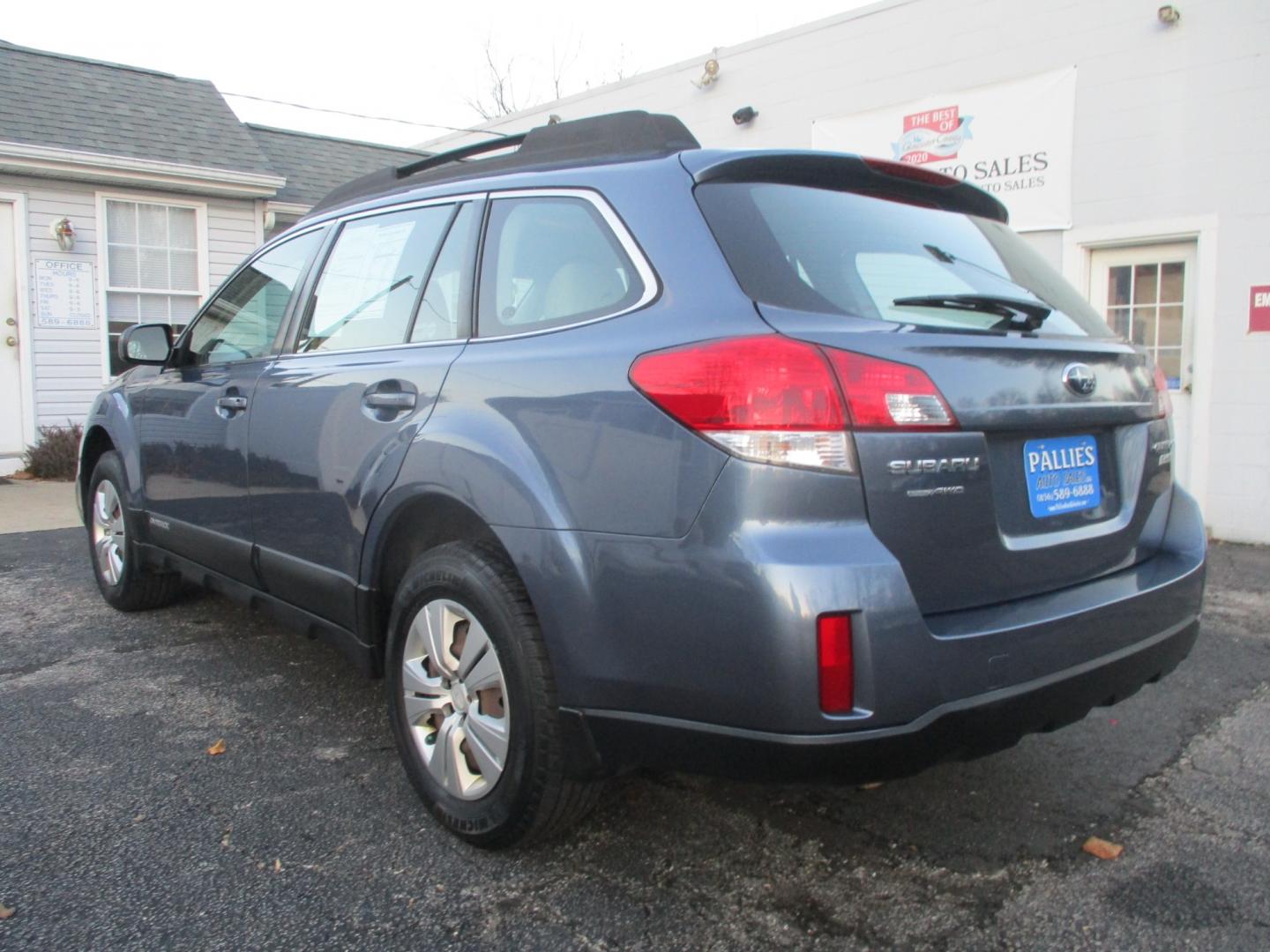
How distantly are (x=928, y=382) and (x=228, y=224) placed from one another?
10.9m

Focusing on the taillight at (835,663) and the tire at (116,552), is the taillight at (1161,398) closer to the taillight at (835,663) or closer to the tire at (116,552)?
the taillight at (835,663)

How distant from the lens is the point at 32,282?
10.1 m

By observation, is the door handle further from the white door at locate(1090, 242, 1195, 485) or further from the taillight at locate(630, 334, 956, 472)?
the white door at locate(1090, 242, 1195, 485)

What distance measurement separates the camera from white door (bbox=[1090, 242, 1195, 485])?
24.2ft

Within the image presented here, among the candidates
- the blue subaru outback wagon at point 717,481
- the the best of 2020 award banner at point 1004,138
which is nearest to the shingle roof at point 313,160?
the the best of 2020 award banner at point 1004,138

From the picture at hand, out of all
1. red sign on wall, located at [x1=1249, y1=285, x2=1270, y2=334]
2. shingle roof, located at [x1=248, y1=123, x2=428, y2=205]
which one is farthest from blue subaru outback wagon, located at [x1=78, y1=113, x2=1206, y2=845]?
shingle roof, located at [x1=248, y1=123, x2=428, y2=205]

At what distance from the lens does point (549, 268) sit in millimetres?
2629

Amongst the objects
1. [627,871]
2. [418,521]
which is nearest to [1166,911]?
[627,871]

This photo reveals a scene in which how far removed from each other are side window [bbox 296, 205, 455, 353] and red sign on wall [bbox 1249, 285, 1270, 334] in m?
6.22

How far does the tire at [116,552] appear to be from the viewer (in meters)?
4.68

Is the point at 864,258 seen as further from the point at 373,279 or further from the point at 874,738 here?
the point at 373,279

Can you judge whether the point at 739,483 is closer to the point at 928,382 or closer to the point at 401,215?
the point at 928,382

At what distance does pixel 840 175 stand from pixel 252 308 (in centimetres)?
242

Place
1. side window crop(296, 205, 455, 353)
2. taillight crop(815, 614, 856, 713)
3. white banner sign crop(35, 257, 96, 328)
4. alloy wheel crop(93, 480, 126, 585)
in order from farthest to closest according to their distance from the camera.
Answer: white banner sign crop(35, 257, 96, 328) < alloy wheel crop(93, 480, 126, 585) < side window crop(296, 205, 455, 353) < taillight crop(815, 614, 856, 713)
